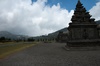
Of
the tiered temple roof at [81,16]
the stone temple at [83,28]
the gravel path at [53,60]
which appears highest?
the tiered temple roof at [81,16]

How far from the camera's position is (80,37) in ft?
125

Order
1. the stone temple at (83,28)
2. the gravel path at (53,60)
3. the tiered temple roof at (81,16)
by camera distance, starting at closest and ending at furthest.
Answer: the gravel path at (53,60)
the stone temple at (83,28)
the tiered temple roof at (81,16)

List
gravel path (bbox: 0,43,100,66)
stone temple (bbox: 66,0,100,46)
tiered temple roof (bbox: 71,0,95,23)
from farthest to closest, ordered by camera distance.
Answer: tiered temple roof (bbox: 71,0,95,23)
stone temple (bbox: 66,0,100,46)
gravel path (bbox: 0,43,100,66)

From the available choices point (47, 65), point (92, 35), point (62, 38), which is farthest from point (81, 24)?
point (62, 38)

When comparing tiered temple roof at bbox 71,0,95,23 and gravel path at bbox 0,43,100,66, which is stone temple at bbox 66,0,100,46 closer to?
tiered temple roof at bbox 71,0,95,23

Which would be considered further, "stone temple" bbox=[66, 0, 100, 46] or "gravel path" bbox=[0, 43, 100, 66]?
"stone temple" bbox=[66, 0, 100, 46]

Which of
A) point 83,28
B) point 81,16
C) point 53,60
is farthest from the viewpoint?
point 81,16

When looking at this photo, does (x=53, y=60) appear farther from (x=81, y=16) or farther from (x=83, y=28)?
(x=81, y=16)

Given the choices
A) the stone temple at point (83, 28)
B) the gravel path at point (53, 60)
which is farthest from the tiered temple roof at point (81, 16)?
the gravel path at point (53, 60)

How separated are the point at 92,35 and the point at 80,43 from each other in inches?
335

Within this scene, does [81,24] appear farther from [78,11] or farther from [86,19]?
[78,11]

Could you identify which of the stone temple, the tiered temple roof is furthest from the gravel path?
the tiered temple roof

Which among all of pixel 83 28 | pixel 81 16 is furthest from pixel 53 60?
pixel 81 16

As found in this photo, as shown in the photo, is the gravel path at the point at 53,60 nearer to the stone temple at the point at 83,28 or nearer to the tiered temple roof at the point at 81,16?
the stone temple at the point at 83,28
